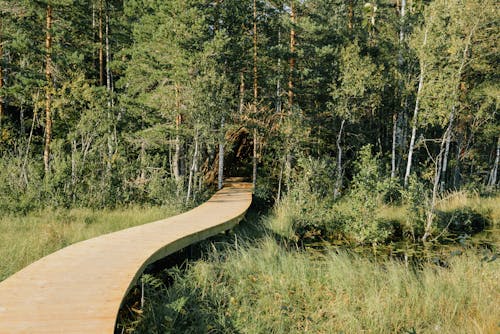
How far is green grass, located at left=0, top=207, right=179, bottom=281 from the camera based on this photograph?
20.2ft

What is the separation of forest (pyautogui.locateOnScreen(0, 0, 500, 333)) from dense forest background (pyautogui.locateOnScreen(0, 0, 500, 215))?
76 mm

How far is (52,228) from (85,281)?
356 centimetres

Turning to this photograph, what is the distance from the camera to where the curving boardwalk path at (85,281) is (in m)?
3.54

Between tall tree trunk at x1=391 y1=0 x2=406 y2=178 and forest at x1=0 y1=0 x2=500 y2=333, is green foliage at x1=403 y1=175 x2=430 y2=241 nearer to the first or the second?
forest at x1=0 y1=0 x2=500 y2=333

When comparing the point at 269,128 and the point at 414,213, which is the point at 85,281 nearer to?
the point at 414,213

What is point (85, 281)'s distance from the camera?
4.61m

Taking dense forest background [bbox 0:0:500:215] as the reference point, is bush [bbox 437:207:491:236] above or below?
below

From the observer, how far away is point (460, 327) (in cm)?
498

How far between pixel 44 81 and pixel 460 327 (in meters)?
15.9

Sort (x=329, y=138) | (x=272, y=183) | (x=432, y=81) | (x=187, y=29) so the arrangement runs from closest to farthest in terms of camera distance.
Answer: (x=187, y=29), (x=432, y=81), (x=272, y=183), (x=329, y=138)

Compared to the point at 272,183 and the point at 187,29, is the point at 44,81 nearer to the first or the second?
the point at 187,29

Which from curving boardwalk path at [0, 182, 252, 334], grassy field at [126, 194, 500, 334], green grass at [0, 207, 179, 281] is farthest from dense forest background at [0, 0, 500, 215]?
grassy field at [126, 194, 500, 334]

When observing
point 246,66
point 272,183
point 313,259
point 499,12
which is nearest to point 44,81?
point 246,66

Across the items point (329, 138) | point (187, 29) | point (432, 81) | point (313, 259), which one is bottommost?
point (313, 259)
